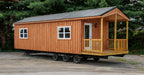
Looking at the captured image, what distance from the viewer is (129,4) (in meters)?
23.3

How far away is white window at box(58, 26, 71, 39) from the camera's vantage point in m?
14.6

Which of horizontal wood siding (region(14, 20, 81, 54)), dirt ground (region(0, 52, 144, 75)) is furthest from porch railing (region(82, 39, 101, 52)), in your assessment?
dirt ground (region(0, 52, 144, 75))

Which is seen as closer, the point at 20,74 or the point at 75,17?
the point at 20,74

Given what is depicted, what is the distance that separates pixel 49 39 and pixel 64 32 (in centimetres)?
171

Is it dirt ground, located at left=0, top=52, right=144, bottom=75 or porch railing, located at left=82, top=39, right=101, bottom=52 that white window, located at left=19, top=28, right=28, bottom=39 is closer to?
dirt ground, located at left=0, top=52, right=144, bottom=75

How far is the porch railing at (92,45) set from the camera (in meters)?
13.0

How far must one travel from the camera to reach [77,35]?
45.8 ft

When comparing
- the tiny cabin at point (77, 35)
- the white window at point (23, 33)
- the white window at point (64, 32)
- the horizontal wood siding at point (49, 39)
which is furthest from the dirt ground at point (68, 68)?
the white window at point (23, 33)

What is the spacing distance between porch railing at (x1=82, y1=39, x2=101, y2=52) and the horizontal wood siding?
431 mm

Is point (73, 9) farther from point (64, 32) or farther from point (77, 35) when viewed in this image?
point (77, 35)

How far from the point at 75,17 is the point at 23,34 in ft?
21.1

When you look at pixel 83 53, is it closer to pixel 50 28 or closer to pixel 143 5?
pixel 50 28

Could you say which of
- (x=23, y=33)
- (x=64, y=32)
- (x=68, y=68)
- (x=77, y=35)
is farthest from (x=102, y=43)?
(x=23, y=33)

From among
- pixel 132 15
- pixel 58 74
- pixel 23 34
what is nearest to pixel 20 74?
pixel 58 74
